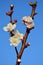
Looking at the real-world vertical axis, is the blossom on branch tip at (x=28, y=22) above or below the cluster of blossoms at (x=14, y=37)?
above

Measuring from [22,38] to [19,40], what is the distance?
0.08ft

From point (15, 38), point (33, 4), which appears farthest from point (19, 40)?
point (33, 4)

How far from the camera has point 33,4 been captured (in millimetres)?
457

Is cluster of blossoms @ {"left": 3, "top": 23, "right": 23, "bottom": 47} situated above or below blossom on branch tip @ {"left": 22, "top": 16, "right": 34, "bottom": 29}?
below

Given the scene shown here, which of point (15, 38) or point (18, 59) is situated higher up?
point (15, 38)

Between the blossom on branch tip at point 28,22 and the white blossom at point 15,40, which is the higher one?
the blossom on branch tip at point 28,22

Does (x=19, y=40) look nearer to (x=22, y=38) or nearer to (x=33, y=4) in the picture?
(x=22, y=38)

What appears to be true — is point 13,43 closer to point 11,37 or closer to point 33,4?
point 11,37

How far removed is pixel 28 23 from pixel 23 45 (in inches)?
3.4

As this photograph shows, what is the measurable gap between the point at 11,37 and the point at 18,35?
0.08 ft

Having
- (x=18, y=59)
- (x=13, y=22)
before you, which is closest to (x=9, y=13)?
(x=13, y=22)

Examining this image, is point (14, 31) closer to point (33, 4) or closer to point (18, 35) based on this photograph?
point (18, 35)

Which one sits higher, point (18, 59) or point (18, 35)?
point (18, 35)

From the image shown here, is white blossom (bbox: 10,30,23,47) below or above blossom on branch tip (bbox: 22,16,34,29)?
below
